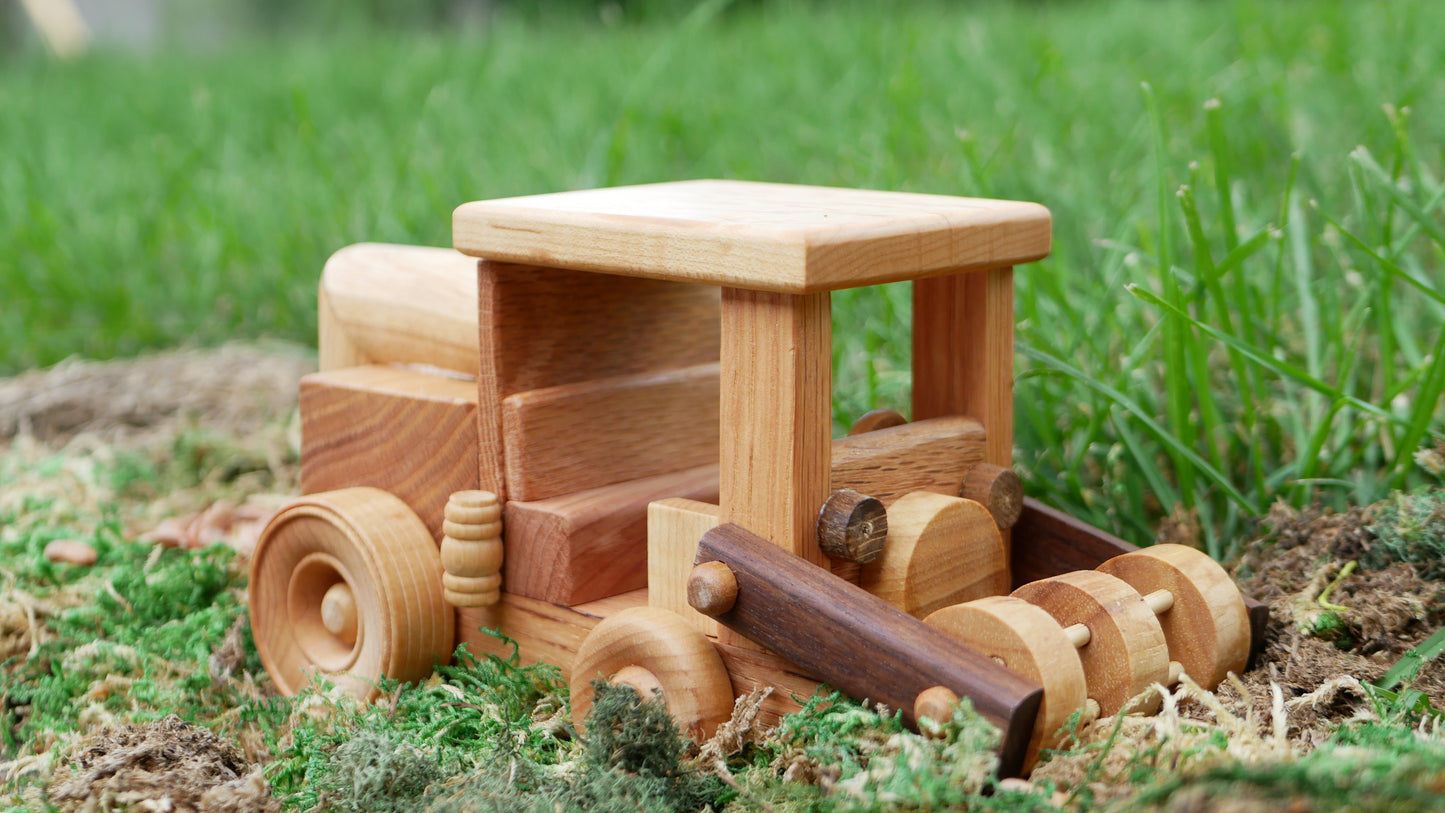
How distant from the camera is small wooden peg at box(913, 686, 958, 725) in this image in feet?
2.67

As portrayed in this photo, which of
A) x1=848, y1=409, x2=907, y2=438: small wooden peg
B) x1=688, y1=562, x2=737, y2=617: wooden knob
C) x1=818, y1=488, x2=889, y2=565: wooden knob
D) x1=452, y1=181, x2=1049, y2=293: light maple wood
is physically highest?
x1=452, y1=181, x2=1049, y2=293: light maple wood

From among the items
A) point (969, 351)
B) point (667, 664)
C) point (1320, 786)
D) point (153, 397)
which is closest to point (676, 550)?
point (667, 664)

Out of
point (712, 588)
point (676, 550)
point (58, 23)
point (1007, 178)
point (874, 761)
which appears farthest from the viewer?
point (58, 23)

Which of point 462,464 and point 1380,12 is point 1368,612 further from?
point 1380,12

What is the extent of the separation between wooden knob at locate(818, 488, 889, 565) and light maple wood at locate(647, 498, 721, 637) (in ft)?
0.30

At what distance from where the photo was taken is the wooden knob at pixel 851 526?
3.06 feet

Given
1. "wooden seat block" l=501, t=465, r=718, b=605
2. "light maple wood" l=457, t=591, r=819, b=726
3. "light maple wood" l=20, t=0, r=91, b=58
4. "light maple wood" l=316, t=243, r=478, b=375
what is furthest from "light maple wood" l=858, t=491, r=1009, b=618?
"light maple wood" l=20, t=0, r=91, b=58

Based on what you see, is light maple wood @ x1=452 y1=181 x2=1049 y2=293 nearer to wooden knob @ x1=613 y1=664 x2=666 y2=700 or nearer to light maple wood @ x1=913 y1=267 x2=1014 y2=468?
light maple wood @ x1=913 y1=267 x2=1014 y2=468

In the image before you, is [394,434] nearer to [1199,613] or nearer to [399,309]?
[399,309]

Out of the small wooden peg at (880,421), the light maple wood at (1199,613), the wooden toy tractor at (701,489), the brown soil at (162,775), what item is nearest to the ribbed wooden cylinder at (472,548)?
the wooden toy tractor at (701,489)

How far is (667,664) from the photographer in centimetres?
96

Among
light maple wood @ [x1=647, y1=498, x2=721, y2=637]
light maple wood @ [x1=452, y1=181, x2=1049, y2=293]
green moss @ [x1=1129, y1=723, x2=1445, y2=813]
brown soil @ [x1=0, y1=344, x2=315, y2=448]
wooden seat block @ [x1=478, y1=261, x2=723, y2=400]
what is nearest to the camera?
green moss @ [x1=1129, y1=723, x2=1445, y2=813]

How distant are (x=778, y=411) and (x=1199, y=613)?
1.20 feet

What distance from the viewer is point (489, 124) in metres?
3.04
